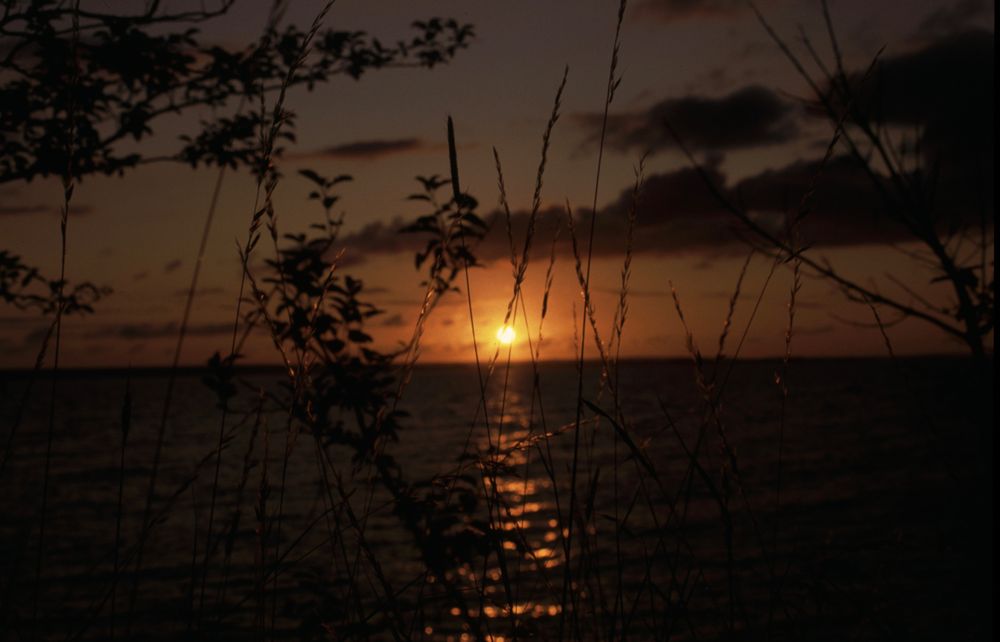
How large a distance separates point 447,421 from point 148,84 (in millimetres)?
56572

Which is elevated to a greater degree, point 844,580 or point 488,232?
point 488,232

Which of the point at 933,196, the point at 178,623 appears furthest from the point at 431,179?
the point at 178,623

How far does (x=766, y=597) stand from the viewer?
1120cm

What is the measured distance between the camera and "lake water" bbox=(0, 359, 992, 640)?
6.48 ft

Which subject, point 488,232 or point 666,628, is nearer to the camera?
point 666,628

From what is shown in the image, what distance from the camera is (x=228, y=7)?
399 cm

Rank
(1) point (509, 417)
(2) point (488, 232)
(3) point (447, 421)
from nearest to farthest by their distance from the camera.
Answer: (2) point (488, 232)
(3) point (447, 421)
(1) point (509, 417)

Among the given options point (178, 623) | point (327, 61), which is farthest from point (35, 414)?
point (327, 61)

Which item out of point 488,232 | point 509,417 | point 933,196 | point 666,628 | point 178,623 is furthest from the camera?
point 509,417

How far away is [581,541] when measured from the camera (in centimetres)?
184

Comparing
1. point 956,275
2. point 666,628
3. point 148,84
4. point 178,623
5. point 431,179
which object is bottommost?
point 178,623

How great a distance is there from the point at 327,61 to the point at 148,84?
4.30 ft

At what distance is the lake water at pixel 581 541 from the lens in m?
1.97

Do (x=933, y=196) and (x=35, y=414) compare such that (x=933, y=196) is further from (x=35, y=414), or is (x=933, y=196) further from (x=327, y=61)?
(x=35, y=414)
